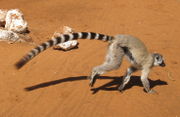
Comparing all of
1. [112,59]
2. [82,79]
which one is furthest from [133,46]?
[82,79]

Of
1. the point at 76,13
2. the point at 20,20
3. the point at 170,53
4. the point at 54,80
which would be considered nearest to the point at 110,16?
the point at 76,13

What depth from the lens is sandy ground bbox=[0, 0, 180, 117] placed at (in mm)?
7129

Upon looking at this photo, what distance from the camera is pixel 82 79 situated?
8.23 metres

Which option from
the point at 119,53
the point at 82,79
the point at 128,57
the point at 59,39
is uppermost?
the point at 59,39

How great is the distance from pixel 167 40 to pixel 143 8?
3640 millimetres

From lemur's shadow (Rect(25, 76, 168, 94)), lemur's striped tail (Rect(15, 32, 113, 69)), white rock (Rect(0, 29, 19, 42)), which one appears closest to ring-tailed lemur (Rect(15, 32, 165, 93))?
lemur's striped tail (Rect(15, 32, 113, 69))

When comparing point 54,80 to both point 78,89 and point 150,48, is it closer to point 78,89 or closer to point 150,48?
point 78,89

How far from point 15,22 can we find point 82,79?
9.76ft

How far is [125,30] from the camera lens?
12.3 metres

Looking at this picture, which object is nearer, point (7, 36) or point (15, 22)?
point (7, 36)

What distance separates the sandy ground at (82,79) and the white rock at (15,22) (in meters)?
0.48

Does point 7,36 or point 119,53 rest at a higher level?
point 119,53

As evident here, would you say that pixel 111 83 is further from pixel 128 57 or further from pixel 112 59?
pixel 112 59

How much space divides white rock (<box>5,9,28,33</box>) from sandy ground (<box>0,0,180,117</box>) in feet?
1.58
